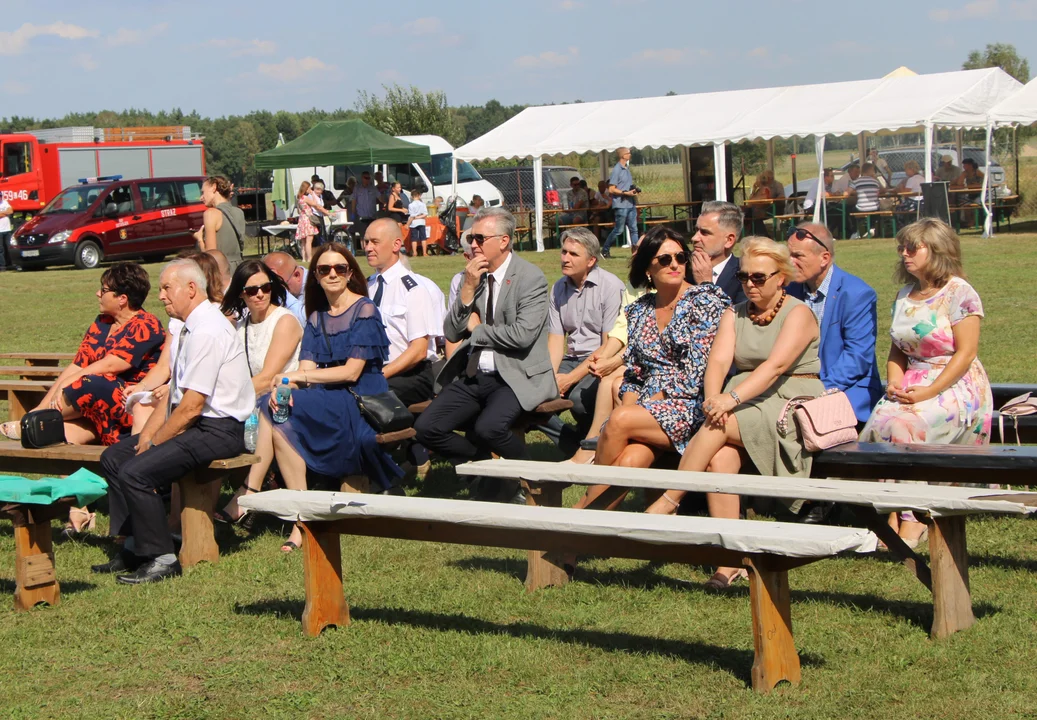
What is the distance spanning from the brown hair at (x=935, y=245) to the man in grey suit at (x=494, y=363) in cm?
197

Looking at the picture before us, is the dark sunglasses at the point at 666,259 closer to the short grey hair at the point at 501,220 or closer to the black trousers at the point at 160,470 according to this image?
the short grey hair at the point at 501,220

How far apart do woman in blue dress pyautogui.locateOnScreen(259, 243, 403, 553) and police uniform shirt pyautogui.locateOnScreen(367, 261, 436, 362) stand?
58 centimetres

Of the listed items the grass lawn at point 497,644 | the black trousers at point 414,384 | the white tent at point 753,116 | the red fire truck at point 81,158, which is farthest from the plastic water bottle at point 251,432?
the red fire truck at point 81,158

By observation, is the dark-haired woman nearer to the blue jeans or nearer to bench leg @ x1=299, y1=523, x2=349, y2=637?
bench leg @ x1=299, y1=523, x2=349, y2=637

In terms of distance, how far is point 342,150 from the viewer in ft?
77.8

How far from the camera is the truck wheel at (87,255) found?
2391 centimetres

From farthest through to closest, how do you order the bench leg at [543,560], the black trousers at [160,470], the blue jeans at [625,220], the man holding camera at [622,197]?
the blue jeans at [625,220]
the man holding camera at [622,197]
the black trousers at [160,470]
the bench leg at [543,560]

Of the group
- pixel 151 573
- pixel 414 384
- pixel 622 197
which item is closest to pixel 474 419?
pixel 414 384

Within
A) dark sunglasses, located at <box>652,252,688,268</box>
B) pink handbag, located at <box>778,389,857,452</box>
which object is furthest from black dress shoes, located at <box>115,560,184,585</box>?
pink handbag, located at <box>778,389,857,452</box>

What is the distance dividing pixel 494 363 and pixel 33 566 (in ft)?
8.41

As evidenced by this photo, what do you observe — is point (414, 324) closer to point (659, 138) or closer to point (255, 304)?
point (255, 304)

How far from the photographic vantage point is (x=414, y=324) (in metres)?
7.17

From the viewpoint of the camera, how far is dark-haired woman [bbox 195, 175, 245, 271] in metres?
11.3

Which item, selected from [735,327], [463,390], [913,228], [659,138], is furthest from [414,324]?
[659,138]
